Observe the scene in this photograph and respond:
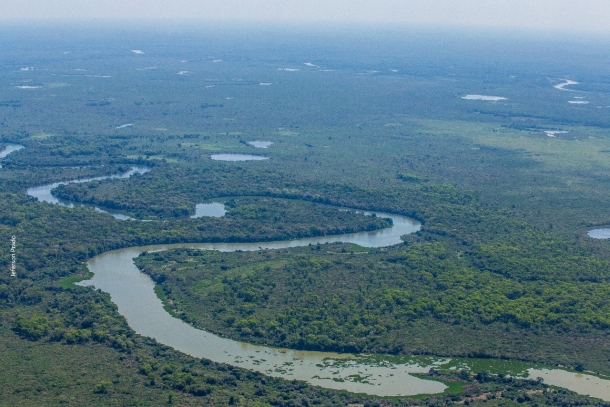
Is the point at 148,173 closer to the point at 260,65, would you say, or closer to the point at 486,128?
the point at 486,128

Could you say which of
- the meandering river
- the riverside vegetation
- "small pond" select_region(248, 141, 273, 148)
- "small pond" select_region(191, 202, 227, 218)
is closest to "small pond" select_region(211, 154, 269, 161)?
the riverside vegetation

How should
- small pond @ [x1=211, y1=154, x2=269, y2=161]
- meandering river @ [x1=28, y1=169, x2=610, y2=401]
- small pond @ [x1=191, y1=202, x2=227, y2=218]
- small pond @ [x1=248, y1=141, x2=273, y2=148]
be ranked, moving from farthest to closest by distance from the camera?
small pond @ [x1=248, y1=141, x2=273, y2=148], small pond @ [x1=211, y1=154, x2=269, y2=161], small pond @ [x1=191, y1=202, x2=227, y2=218], meandering river @ [x1=28, y1=169, x2=610, y2=401]

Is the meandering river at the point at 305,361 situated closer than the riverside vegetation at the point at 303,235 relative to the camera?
Yes

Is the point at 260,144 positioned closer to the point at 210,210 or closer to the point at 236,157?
the point at 236,157

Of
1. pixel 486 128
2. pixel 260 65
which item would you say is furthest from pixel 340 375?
pixel 260 65

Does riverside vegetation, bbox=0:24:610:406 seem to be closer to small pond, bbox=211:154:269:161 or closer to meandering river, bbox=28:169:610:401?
meandering river, bbox=28:169:610:401

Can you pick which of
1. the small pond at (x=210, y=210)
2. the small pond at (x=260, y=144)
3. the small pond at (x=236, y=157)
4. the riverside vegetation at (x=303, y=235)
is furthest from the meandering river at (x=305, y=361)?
the small pond at (x=260, y=144)

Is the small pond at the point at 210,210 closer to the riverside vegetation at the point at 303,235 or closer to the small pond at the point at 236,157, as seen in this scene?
the riverside vegetation at the point at 303,235

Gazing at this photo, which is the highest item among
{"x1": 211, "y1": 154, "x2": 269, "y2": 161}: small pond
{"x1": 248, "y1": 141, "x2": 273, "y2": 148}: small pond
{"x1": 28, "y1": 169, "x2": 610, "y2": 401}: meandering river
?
{"x1": 248, "y1": 141, "x2": 273, "y2": 148}: small pond

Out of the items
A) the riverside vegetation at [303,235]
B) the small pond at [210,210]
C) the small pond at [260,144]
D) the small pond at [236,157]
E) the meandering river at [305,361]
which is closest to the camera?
the meandering river at [305,361]
